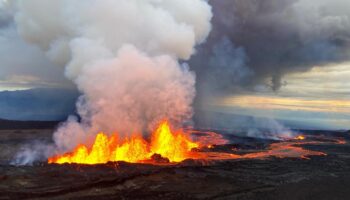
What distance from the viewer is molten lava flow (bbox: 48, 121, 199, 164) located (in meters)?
45.3

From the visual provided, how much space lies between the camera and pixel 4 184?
105 feet

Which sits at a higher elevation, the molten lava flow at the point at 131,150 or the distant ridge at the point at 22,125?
the distant ridge at the point at 22,125

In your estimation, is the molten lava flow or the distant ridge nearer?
the molten lava flow

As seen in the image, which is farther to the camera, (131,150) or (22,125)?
(22,125)

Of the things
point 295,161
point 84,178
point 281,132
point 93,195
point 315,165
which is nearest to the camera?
point 93,195

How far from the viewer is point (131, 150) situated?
161ft

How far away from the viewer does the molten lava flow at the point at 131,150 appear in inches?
1784

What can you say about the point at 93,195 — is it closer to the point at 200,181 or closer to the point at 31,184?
the point at 31,184

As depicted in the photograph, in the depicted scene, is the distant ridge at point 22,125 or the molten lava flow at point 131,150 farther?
the distant ridge at point 22,125

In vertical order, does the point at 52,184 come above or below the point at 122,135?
below

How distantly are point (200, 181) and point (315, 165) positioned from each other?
22060 millimetres

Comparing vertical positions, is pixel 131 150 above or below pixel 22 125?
below

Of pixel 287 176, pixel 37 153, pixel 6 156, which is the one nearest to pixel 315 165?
pixel 287 176

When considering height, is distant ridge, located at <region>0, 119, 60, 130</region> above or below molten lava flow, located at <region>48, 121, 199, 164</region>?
above
